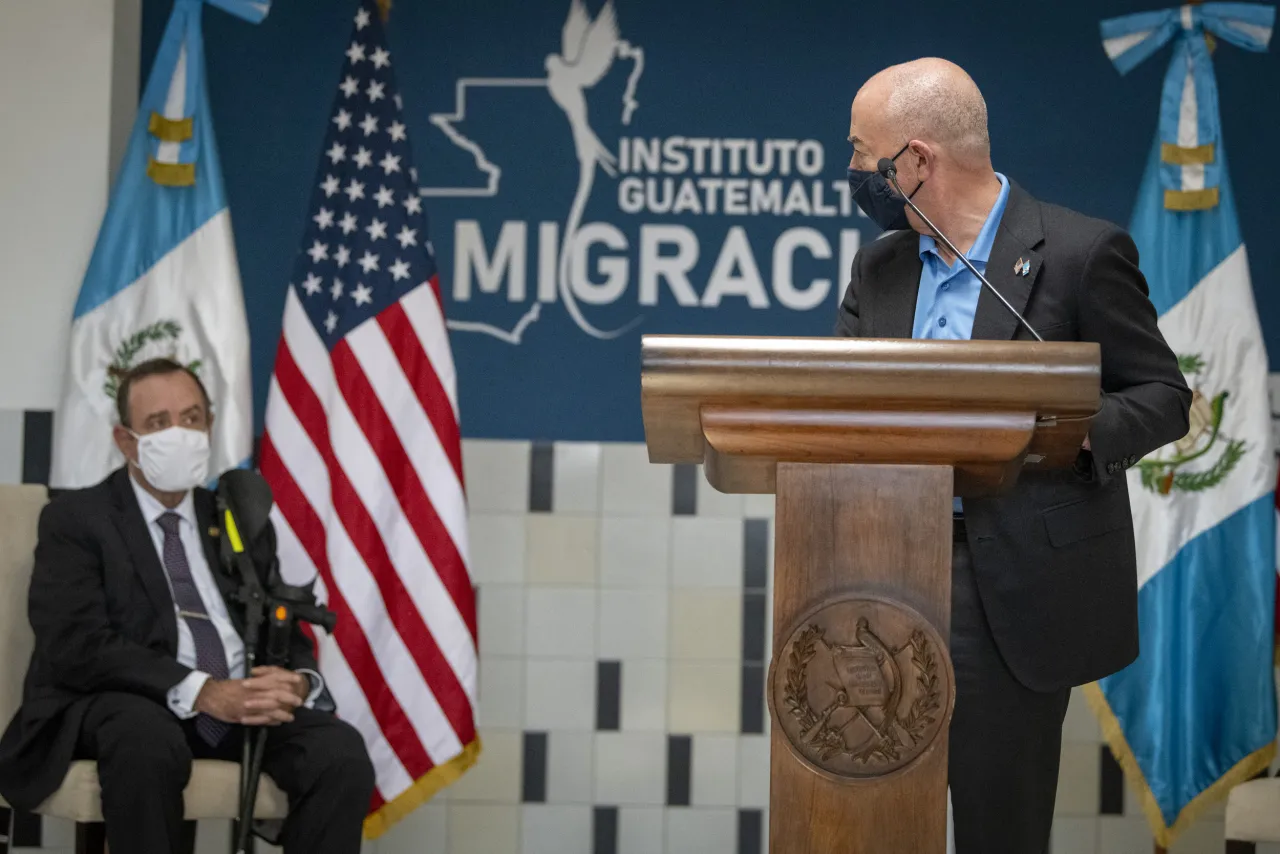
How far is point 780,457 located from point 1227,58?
3267 millimetres

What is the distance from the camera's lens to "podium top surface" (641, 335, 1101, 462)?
136cm

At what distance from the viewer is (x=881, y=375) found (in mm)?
1364

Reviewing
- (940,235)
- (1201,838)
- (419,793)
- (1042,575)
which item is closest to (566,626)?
(419,793)

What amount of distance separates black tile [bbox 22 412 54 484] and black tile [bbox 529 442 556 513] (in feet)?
4.47

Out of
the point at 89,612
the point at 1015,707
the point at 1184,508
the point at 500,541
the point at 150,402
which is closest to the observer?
the point at 1015,707

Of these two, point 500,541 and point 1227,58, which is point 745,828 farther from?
point 1227,58

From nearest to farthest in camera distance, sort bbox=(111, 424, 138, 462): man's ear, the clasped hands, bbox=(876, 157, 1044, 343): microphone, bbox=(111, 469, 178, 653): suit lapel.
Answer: bbox=(876, 157, 1044, 343): microphone, the clasped hands, bbox=(111, 469, 178, 653): suit lapel, bbox=(111, 424, 138, 462): man's ear

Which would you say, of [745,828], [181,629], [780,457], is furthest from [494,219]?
[780,457]

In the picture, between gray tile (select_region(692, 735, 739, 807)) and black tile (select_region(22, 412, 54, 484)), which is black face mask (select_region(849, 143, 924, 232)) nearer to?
gray tile (select_region(692, 735, 739, 807))

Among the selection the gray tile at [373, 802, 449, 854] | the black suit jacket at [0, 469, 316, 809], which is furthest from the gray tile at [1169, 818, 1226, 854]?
the black suit jacket at [0, 469, 316, 809]

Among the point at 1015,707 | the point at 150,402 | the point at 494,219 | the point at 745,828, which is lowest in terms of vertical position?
the point at 745,828

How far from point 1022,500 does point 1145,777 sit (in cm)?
236

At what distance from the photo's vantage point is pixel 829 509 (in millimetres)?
1419

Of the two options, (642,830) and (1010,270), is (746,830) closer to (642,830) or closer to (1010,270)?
(642,830)
